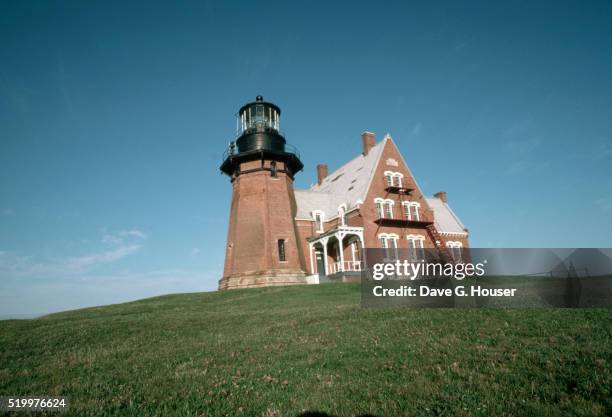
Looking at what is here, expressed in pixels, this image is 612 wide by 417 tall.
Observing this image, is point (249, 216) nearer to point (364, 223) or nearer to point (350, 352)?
point (364, 223)

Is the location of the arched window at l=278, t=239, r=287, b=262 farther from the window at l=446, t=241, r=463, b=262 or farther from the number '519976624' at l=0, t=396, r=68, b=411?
the number '519976624' at l=0, t=396, r=68, b=411

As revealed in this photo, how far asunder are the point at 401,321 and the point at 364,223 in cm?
2107

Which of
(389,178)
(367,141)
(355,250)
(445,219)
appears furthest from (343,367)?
(445,219)

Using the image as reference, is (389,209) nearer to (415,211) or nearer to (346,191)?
(415,211)

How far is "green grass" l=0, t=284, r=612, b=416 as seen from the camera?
432cm

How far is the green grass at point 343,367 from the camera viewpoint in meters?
4.32

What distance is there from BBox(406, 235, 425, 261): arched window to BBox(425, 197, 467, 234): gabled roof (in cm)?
633

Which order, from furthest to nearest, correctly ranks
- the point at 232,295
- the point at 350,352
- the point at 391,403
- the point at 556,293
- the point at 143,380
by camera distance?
the point at 232,295 → the point at 556,293 → the point at 350,352 → the point at 143,380 → the point at 391,403

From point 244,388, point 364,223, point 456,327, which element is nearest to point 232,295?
point 364,223

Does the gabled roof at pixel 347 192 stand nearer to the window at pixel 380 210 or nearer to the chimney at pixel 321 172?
the window at pixel 380 210

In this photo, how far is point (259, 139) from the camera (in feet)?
103

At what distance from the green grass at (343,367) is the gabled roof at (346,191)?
2243 centimetres

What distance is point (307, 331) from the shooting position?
957 centimetres

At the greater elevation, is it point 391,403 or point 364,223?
point 364,223
